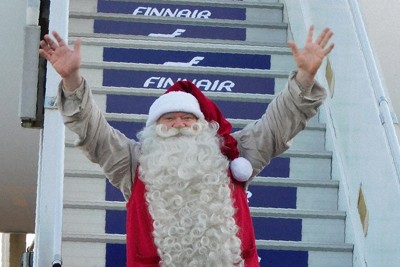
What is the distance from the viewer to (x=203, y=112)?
4164 millimetres

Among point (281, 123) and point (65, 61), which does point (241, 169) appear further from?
point (65, 61)

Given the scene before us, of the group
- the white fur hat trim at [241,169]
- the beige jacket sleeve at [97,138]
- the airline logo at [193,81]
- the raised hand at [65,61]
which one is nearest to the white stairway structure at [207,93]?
the airline logo at [193,81]

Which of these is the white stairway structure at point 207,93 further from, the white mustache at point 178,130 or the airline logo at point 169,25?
the white mustache at point 178,130

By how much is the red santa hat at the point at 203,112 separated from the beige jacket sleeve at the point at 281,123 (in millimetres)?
59

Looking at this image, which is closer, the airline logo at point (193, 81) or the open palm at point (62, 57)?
the open palm at point (62, 57)

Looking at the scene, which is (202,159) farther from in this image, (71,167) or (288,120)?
(71,167)

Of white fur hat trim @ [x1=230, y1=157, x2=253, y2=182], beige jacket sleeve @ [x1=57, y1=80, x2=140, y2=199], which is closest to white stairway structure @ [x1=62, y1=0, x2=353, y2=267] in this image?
beige jacket sleeve @ [x1=57, y1=80, x2=140, y2=199]

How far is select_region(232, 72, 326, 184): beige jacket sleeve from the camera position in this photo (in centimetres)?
395

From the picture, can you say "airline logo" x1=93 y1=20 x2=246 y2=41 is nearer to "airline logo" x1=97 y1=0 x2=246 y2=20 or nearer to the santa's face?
"airline logo" x1=97 y1=0 x2=246 y2=20

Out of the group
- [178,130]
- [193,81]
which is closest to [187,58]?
[193,81]

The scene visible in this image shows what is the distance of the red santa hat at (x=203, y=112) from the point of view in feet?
13.0

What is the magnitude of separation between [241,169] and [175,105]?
318 millimetres

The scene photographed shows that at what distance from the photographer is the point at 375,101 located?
5.60m

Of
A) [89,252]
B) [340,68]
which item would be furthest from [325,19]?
[89,252]
